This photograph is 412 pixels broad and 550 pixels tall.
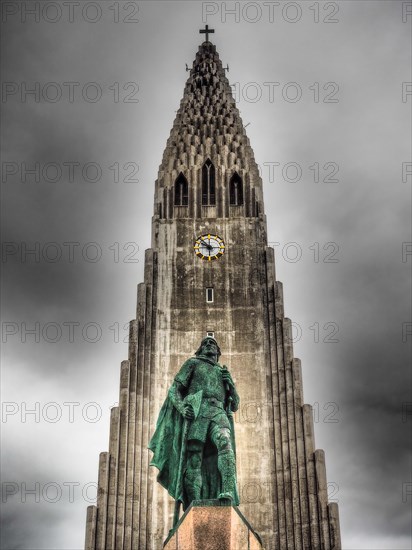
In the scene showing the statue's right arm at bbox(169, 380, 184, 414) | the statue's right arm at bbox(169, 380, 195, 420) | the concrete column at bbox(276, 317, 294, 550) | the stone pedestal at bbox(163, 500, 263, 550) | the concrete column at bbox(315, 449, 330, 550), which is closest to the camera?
the stone pedestal at bbox(163, 500, 263, 550)

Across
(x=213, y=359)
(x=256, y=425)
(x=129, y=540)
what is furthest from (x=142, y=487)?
(x=213, y=359)

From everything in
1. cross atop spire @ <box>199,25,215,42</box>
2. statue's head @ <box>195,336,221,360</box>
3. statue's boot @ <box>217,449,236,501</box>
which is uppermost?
cross atop spire @ <box>199,25,215,42</box>

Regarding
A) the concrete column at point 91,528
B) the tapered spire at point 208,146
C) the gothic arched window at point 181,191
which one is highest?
the tapered spire at point 208,146

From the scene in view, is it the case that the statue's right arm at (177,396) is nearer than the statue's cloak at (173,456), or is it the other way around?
the statue's cloak at (173,456)

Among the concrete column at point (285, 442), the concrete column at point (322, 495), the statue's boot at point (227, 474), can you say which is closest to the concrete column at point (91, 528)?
the concrete column at point (285, 442)

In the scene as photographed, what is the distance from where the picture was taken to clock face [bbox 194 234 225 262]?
3528 cm

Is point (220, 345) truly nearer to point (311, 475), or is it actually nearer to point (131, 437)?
point (131, 437)

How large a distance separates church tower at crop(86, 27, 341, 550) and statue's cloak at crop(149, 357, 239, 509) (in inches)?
657

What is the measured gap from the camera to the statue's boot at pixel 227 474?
1127 centimetres

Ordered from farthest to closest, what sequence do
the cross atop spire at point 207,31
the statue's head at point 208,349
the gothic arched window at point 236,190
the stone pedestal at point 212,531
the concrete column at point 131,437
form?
the cross atop spire at point 207,31 → the gothic arched window at point 236,190 → the concrete column at point 131,437 → the statue's head at point 208,349 → the stone pedestal at point 212,531

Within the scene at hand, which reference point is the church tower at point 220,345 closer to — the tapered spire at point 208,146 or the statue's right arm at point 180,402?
the tapered spire at point 208,146

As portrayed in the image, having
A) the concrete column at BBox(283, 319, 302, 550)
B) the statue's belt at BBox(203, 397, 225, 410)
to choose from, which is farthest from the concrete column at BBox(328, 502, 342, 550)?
the statue's belt at BBox(203, 397, 225, 410)

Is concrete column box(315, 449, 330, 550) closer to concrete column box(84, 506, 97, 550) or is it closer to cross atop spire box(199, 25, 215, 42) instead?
concrete column box(84, 506, 97, 550)

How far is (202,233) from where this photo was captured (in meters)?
36.1
